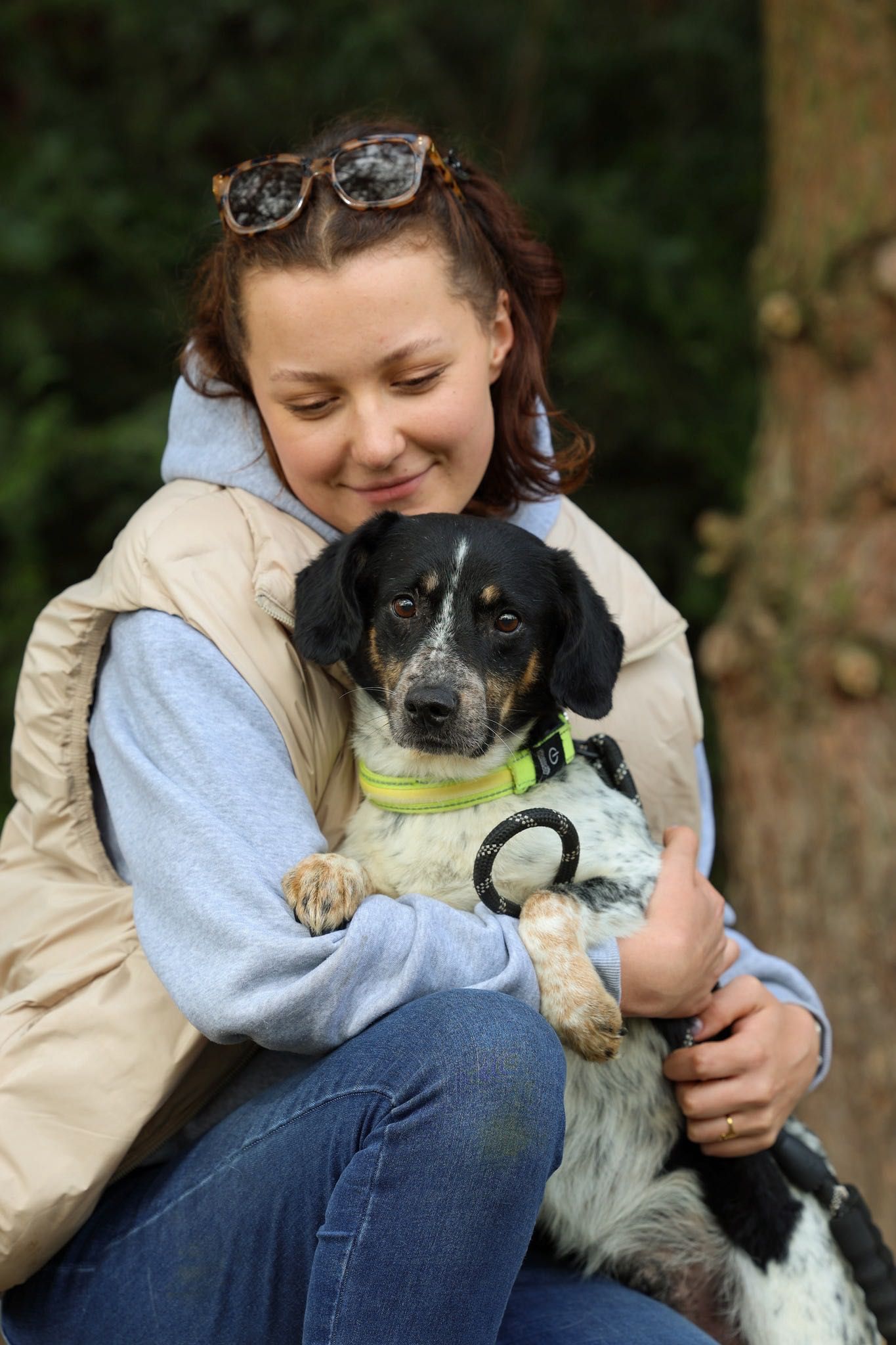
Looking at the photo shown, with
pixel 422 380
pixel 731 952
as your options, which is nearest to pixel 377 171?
pixel 422 380

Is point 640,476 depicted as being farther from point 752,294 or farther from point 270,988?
point 270,988

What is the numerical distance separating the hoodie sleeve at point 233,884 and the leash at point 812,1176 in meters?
0.15

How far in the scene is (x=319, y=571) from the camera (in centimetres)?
226

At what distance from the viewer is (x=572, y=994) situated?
201 centimetres

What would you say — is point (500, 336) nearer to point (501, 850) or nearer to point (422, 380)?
point (422, 380)

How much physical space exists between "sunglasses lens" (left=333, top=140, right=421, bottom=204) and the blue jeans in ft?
4.14

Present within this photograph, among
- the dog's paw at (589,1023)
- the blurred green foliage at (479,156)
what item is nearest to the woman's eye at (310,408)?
the dog's paw at (589,1023)

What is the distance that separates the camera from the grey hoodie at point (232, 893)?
1.80 meters

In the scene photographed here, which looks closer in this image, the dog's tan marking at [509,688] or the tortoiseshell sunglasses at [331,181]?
the tortoiseshell sunglasses at [331,181]

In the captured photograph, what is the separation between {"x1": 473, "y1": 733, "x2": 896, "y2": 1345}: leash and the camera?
217 cm

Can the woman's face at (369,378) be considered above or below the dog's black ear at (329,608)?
above

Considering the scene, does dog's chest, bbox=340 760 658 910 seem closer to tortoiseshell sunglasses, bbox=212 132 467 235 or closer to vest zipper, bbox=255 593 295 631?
vest zipper, bbox=255 593 295 631

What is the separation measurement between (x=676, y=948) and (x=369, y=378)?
1.02 meters

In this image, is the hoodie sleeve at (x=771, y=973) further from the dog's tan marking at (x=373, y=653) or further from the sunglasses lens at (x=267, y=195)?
the sunglasses lens at (x=267, y=195)
